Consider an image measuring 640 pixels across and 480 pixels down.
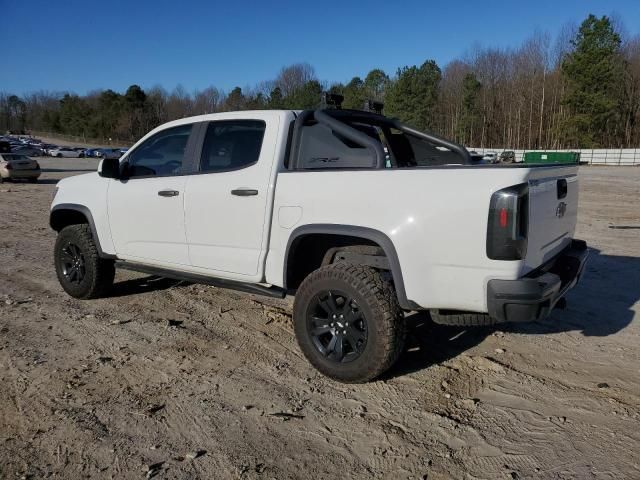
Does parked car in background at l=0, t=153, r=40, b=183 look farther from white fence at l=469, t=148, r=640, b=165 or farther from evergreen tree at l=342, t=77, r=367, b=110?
evergreen tree at l=342, t=77, r=367, b=110

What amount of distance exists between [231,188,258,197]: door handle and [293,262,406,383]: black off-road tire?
81 cm

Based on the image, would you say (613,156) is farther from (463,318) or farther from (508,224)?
(508,224)

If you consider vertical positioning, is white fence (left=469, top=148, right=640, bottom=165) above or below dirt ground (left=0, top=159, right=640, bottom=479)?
above

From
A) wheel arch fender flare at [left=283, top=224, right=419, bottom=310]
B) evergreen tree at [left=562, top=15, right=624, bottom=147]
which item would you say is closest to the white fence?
evergreen tree at [left=562, top=15, right=624, bottom=147]

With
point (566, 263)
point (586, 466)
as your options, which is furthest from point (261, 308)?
point (586, 466)

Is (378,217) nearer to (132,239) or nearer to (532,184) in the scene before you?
(532,184)

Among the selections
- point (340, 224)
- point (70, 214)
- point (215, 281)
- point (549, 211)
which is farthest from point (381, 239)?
point (70, 214)

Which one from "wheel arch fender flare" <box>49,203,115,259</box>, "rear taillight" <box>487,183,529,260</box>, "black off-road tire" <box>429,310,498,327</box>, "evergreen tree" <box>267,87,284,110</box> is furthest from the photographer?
"evergreen tree" <box>267,87,284,110</box>

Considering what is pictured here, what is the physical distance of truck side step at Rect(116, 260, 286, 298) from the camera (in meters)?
4.17

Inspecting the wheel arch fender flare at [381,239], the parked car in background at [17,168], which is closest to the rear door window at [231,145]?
the wheel arch fender flare at [381,239]

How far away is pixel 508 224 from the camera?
298cm

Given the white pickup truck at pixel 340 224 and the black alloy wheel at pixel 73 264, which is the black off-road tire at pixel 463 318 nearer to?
the white pickup truck at pixel 340 224

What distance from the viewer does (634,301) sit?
5504 millimetres

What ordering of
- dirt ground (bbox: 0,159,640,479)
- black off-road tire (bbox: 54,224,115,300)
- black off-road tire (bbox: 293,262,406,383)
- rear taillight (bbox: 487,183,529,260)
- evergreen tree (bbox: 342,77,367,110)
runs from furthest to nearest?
1. evergreen tree (bbox: 342,77,367,110)
2. black off-road tire (bbox: 54,224,115,300)
3. black off-road tire (bbox: 293,262,406,383)
4. rear taillight (bbox: 487,183,529,260)
5. dirt ground (bbox: 0,159,640,479)
